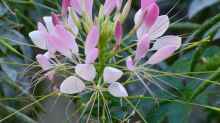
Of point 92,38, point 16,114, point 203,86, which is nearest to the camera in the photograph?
point 92,38

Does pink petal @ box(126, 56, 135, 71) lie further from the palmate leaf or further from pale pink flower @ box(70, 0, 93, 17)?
the palmate leaf

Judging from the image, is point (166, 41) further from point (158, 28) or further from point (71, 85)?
point (71, 85)

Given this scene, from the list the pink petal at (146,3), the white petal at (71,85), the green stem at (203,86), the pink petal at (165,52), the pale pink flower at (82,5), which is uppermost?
the pale pink flower at (82,5)

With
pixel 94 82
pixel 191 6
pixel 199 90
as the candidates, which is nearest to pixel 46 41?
pixel 94 82

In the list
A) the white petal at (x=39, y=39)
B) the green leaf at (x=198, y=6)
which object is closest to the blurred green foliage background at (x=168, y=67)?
the green leaf at (x=198, y=6)

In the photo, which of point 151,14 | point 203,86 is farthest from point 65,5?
point 203,86

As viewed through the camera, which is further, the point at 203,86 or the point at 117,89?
the point at 203,86

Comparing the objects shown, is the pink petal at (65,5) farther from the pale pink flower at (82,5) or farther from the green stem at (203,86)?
the green stem at (203,86)
